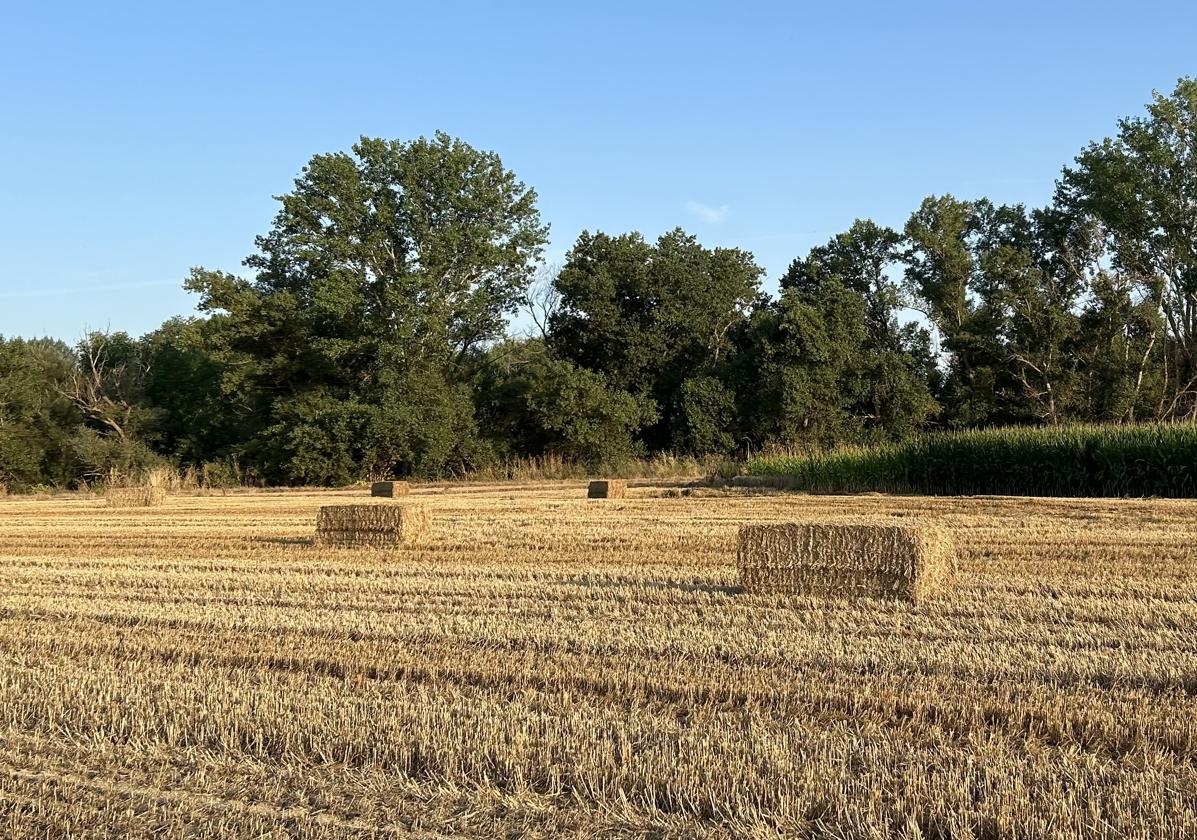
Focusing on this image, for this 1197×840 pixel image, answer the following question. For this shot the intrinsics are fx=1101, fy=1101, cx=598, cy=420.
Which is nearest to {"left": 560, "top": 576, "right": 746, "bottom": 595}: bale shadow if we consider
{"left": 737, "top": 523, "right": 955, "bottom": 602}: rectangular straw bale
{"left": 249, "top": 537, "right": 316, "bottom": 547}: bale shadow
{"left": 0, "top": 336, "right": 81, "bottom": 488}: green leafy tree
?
{"left": 737, "top": 523, "right": 955, "bottom": 602}: rectangular straw bale

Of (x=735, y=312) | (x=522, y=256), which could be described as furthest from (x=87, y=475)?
(x=735, y=312)

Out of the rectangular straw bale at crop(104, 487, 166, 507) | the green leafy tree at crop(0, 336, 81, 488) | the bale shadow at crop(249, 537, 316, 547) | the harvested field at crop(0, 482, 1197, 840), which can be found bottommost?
the harvested field at crop(0, 482, 1197, 840)

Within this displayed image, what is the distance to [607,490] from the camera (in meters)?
23.3

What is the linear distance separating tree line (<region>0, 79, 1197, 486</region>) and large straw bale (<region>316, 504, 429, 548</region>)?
67.6ft

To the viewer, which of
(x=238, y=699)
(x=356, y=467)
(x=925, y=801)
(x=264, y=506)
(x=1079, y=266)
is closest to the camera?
(x=925, y=801)

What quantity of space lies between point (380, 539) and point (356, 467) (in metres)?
22.4

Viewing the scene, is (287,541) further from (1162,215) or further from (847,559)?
(1162,215)

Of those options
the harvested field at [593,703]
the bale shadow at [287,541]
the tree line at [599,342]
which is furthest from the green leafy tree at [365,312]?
the harvested field at [593,703]

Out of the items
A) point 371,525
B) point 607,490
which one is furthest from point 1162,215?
point 371,525

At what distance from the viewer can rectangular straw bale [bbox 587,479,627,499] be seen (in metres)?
23.3

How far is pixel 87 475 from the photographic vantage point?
40.9 metres

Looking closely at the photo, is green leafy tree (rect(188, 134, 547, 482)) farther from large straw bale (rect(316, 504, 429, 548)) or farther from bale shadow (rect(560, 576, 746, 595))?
A: bale shadow (rect(560, 576, 746, 595))

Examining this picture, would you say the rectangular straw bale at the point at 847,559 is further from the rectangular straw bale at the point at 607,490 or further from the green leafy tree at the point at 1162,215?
the green leafy tree at the point at 1162,215

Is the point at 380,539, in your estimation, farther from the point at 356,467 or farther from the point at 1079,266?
the point at 1079,266
